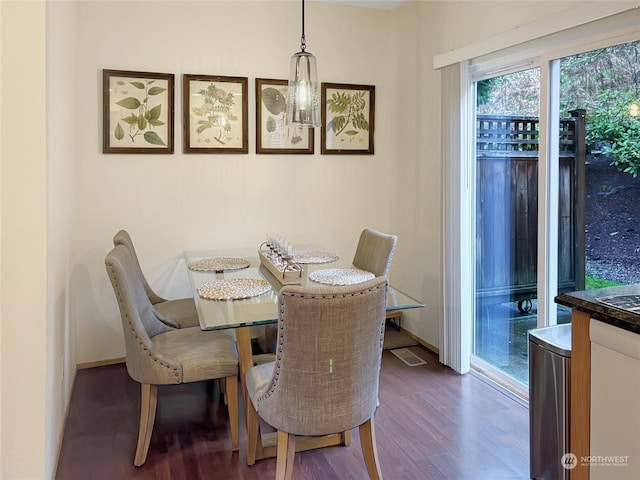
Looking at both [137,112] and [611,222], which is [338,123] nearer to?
[137,112]

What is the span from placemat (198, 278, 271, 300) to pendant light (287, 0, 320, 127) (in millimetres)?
938

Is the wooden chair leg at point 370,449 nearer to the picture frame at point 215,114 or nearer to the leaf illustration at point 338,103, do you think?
the picture frame at point 215,114

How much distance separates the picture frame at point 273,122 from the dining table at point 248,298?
1.03 metres

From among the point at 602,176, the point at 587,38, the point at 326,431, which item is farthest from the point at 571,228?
the point at 326,431

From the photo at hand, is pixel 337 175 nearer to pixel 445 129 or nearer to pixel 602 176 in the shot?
pixel 445 129

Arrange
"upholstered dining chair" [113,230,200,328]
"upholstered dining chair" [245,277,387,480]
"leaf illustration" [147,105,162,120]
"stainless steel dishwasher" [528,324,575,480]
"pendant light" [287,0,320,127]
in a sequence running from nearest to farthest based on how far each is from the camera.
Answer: "upholstered dining chair" [245,277,387,480], "stainless steel dishwasher" [528,324,575,480], "pendant light" [287,0,320,127], "upholstered dining chair" [113,230,200,328], "leaf illustration" [147,105,162,120]

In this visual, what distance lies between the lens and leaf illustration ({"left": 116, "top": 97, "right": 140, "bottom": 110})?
3.43 metres

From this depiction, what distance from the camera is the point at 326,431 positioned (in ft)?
6.11

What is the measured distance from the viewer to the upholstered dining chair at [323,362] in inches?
66.9

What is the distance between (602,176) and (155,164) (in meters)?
2.86

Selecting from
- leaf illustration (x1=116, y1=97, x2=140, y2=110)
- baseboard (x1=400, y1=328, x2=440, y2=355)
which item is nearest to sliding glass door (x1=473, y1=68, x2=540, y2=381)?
baseboard (x1=400, y1=328, x2=440, y2=355)

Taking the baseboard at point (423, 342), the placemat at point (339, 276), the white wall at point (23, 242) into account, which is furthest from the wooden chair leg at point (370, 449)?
the baseboard at point (423, 342)

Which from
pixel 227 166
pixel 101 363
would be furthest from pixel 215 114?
pixel 101 363

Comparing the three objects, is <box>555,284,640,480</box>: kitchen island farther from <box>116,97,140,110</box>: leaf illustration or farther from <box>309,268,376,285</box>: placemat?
<box>116,97,140,110</box>: leaf illustration
